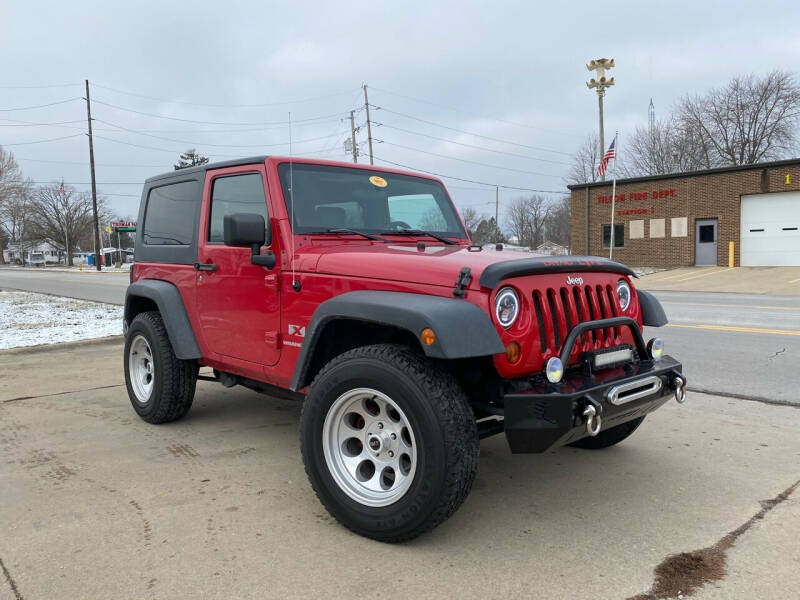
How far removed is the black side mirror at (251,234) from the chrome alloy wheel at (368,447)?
1.08 metres

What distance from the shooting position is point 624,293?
3627 millimetres

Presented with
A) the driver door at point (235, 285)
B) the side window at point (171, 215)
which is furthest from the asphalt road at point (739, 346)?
the side window at point (171, 215)

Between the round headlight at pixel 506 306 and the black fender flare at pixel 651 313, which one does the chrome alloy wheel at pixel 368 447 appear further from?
the black fender flare at pixel 651 313

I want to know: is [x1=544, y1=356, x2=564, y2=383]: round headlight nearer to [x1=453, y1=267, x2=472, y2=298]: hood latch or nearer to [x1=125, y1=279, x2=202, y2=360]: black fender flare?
[x1=453, y1=267, x2=472, y2=298]: hood latch

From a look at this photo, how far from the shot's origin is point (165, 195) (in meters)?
5.05

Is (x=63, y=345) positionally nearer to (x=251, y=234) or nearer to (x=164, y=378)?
(x=164, y=378)

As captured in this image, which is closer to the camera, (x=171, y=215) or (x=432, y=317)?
(x=432, y=317)

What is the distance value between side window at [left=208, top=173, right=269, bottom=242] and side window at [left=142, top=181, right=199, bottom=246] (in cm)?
26

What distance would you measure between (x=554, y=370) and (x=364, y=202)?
6.39 feet

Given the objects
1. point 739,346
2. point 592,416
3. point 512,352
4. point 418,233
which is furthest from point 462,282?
point 739,346

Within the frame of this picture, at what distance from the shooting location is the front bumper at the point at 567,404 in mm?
2717

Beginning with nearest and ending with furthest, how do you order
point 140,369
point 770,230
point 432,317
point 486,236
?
1. point 432,317
2. point 140,369
3. point 486,236
4. point 770,230

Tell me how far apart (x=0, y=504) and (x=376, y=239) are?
2573 mm

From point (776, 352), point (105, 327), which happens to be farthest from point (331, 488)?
point (105, 327)
